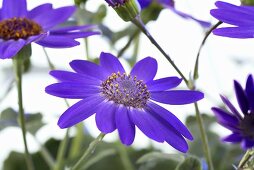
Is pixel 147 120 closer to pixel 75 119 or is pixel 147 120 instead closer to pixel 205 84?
pixel 75 119

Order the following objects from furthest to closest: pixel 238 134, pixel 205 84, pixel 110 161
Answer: pixel 205 84 < pixel 110 161 < pixel 238 134

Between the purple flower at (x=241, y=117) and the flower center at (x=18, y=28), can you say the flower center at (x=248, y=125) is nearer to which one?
the purple flower at (x=241, y=117)

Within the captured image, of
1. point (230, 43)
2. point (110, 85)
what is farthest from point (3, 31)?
point (230, 43)

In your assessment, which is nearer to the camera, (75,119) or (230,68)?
(75,119)

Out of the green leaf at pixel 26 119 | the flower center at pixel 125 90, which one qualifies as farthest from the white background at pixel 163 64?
the flower center at pixel 125 90

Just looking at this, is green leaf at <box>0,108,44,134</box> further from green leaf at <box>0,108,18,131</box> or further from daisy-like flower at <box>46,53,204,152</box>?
daisy-like flower at <box>46,53,204,152</box>

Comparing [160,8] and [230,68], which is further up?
[160,8]
